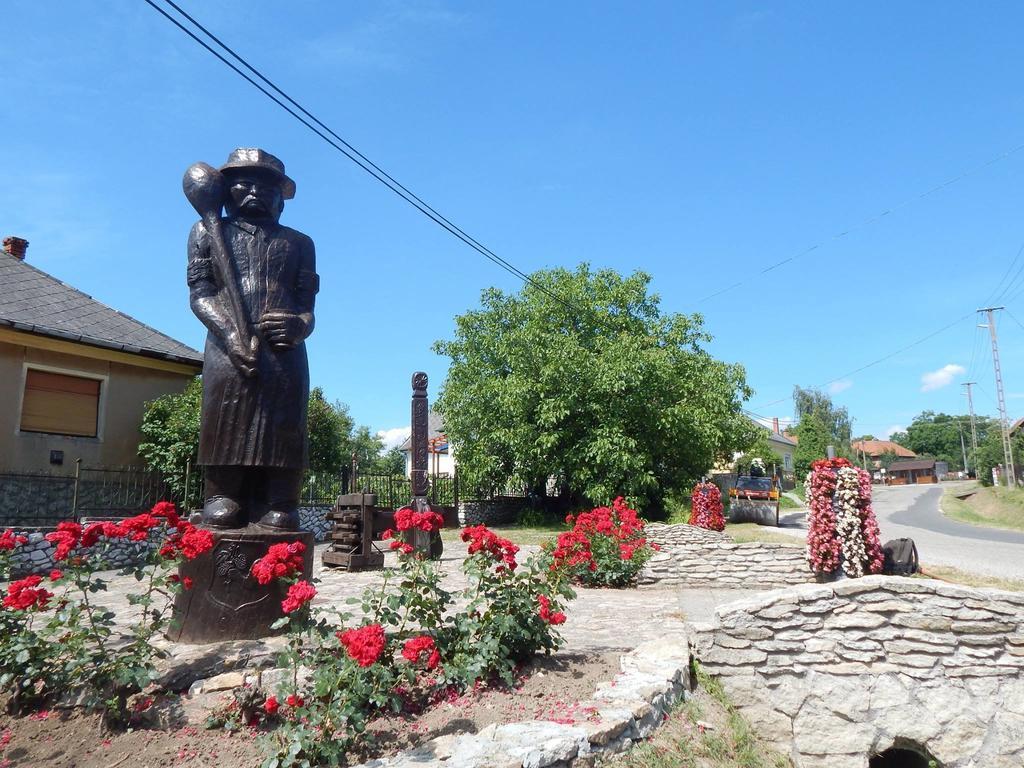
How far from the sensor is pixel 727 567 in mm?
8891

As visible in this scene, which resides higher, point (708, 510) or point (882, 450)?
point (882, 450)

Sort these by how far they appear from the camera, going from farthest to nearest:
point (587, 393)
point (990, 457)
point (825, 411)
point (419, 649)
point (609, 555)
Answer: point (825, 411) → point (990, 457) → point (587, 393) → point (609, 555) → point (419, 649)

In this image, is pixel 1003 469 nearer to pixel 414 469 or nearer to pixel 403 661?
pixel 414 469

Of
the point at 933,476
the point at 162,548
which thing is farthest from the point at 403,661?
the point at 933,476

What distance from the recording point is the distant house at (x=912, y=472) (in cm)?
8525

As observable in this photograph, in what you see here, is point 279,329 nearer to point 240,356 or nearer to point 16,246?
point 240,356

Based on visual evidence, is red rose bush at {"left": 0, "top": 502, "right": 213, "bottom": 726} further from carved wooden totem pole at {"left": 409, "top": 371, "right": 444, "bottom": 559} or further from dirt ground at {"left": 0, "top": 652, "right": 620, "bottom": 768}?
carved wooden totem pole at {"left": 409, "top": 371, "right": 444, "bottom": 559}

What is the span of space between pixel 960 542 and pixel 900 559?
8.10 m

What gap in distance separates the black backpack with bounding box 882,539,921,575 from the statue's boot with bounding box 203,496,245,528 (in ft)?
25.6

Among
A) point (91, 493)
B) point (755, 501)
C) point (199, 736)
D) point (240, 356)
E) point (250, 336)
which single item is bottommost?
point (199, 736)

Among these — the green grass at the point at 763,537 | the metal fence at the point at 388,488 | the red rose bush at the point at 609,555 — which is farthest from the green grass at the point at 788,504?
the red rose bush at the point at 609,555

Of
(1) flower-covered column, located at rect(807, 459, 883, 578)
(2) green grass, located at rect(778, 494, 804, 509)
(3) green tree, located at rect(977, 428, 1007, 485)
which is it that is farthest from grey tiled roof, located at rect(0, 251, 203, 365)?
(3) green tree, located at rect(977, 428, 1007, 485)

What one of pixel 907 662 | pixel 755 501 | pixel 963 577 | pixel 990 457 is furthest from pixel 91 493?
pixel 990 457

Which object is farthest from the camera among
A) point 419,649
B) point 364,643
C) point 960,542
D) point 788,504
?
point 788,504
